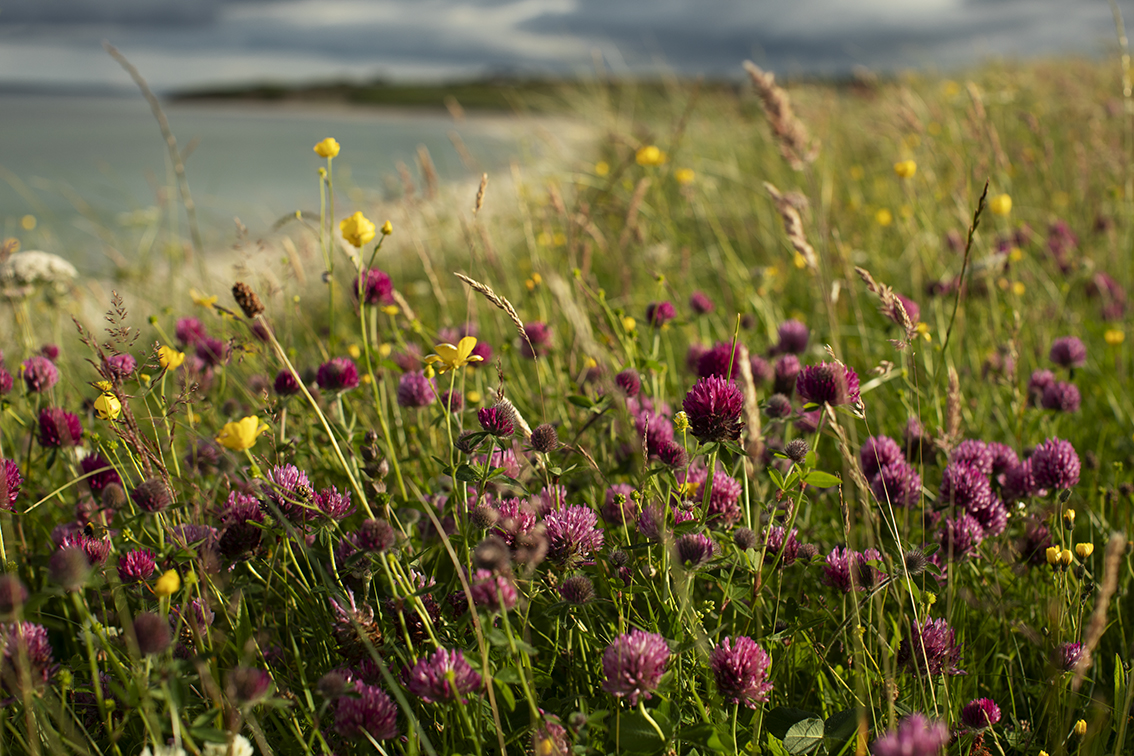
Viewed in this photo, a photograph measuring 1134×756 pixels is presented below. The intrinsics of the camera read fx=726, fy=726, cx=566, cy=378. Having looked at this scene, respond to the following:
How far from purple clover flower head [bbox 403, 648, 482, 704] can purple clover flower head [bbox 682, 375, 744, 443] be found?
52cm

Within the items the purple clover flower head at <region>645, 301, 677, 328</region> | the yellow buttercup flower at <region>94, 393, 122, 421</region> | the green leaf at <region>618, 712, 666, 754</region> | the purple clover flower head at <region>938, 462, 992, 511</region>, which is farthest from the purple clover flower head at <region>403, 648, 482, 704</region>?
the purple clover flower head at <region>645, 301, 677, 328</region>

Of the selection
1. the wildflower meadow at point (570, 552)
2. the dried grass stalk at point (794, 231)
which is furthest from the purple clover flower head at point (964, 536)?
the dried grass stalk at point (794, 231)

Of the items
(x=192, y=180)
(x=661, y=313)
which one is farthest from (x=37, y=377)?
(x=192, y=180)

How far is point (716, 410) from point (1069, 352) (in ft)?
4.86

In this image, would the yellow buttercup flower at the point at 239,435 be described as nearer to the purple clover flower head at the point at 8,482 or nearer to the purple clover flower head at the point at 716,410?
the purple clover flower head at the point at 8,482

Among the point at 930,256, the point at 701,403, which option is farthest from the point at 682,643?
the point at 930,256

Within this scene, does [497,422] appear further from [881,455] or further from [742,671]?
[881,455]

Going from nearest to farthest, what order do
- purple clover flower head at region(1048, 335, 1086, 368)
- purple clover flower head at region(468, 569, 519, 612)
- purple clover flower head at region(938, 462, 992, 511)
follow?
purple clover flower head at region(468, 569, 519, 612) < purple clover flower head at region(938, 462, 992, 511) < purple clover flower head at region(1048, 335, 1086, 368)

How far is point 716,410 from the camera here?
3.87 feet

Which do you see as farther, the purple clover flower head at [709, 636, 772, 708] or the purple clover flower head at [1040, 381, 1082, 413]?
the purple clover flower head at [1040, 381, 1082, 413]

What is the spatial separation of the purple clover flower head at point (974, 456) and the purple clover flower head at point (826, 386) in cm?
44

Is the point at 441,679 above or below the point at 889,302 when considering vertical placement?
below

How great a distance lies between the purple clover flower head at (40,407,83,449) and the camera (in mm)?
1560

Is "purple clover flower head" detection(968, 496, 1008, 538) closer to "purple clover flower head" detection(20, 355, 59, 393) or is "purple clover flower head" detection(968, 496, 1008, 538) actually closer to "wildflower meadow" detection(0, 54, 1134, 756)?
"wildflower meadow" detection(0, 54, 1134, 756)
